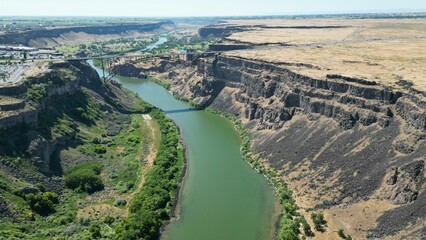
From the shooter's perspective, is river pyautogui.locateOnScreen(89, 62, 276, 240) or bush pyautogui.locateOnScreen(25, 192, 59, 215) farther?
bush pyautogui.locateOnScreen(25, 192, 59, 215)

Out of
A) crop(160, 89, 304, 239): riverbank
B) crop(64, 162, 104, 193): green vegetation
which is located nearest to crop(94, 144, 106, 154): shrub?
crop(64, 162, 104, 193): green vegetation

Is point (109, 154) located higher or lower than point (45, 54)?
lower

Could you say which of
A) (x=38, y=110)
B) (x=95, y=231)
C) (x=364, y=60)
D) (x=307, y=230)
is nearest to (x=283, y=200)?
(x=307, y=230)

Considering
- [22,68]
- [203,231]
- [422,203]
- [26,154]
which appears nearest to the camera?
[422,203]

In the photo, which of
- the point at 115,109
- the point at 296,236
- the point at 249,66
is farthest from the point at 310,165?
the point at 115,109

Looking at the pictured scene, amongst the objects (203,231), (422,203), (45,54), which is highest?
(45,54)

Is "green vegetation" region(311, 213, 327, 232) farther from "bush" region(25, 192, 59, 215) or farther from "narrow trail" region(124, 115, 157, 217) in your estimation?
"bush" region(25, 192, 59, 215)

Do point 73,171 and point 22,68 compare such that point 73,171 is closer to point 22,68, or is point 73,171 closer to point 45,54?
point 22,68

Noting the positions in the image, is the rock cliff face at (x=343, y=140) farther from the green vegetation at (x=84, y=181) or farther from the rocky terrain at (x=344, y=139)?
the green vegetation at (x=84, y=181)
